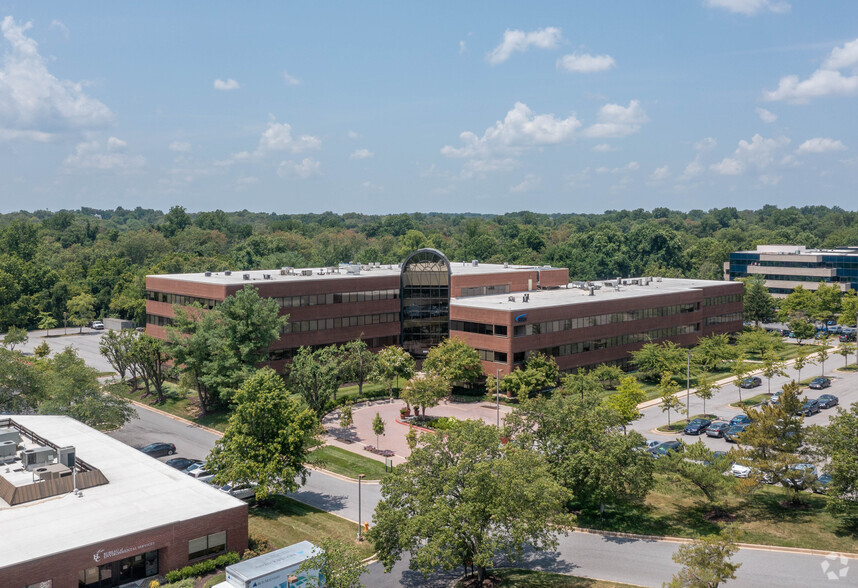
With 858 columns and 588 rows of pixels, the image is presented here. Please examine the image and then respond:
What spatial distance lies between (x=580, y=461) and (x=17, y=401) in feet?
146

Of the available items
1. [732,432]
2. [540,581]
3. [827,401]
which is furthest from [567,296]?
[540,581]

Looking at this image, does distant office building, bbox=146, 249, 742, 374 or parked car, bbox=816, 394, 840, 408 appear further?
distant office building, bbox=146, 249, 742, 374

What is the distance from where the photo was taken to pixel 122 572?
103 ft

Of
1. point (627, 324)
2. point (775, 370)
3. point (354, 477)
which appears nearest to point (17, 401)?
point (354, 477)

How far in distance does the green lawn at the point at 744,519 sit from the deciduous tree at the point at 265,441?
57.7ft

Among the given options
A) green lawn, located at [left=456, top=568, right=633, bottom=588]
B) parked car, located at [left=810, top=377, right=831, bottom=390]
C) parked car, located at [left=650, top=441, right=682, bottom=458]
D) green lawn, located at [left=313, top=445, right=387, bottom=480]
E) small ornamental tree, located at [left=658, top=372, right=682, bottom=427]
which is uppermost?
small ornamental tree, located at [left=658, top=372, right=682, bottom=427]

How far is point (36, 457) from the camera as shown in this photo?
37.8 meters

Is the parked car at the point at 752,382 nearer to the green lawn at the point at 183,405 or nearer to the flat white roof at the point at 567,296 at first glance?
the flat white roof at the point at 567,296

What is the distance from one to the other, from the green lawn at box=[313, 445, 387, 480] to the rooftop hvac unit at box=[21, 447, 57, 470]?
650 inches

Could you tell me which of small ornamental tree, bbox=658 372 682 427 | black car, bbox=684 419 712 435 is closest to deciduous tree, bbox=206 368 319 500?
black car, bbox=684 419 712 435

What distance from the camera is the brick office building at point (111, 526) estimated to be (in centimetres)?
2923

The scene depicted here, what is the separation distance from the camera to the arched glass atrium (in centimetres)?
8044

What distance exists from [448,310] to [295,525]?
138 ft

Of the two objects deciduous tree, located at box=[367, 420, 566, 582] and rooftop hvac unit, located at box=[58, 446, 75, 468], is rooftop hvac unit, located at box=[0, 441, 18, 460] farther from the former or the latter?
deciduous tree, located at box=[367, 420, 566, 582]
